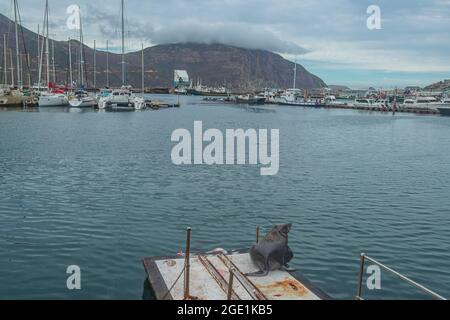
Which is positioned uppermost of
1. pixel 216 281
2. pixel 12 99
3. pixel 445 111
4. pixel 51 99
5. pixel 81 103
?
pixel 51 99

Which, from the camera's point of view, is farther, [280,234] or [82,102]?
[82,102]

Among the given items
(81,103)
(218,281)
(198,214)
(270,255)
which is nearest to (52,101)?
(81,103)

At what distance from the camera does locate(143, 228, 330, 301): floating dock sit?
15383mm

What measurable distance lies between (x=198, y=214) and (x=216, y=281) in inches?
533

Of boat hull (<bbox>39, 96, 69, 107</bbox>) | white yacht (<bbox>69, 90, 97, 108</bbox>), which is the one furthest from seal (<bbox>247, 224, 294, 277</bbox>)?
white yacht (<bbox>69, 90, 97, 108</bbox>)

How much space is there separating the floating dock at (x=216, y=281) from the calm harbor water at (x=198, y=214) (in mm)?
2174

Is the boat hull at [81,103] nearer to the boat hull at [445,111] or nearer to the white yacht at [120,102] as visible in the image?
the white yacht at [120,102]

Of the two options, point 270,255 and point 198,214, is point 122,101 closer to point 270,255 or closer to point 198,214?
point 198,214

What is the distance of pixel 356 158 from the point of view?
189 feet

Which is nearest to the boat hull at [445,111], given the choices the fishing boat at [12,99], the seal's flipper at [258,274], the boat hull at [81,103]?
the boat hull at [81,103]

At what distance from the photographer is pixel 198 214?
30.0m

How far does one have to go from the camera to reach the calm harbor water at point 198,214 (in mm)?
20828

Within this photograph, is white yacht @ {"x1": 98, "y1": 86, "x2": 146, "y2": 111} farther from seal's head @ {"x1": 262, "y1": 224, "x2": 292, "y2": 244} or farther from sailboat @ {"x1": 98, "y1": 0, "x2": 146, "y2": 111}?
seal's head @ {"x1": 262, "y1": 224, "x2": 292, "y2": 244}
